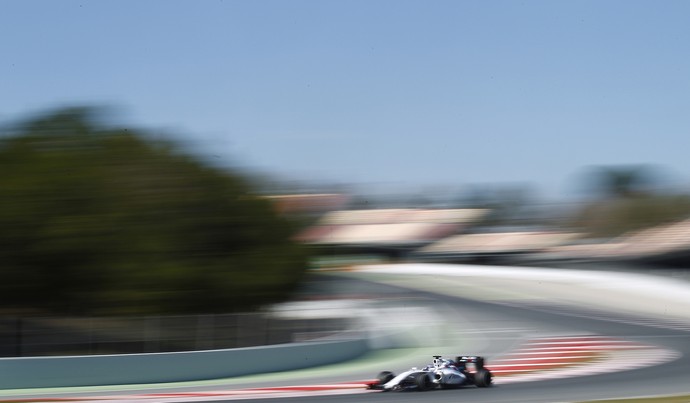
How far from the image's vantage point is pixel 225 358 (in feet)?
66.5

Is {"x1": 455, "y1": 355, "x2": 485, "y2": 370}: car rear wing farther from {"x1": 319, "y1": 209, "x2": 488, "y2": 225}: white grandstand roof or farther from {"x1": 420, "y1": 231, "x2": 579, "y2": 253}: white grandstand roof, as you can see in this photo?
{"x1": 319, "y1": 209, "x2": 488, "y2": 225}: white grandstand roof

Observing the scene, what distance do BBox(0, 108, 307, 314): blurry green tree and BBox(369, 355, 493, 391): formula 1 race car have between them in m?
7.88

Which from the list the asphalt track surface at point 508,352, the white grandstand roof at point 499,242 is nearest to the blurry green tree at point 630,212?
the white grandstand roof at point 499,242

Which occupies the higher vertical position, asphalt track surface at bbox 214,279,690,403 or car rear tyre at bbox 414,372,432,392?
car rear tyre at bbox 414,372,432,392

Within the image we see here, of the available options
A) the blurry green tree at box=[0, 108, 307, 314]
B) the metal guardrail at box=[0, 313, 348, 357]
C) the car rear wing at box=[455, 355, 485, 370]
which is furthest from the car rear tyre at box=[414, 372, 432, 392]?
the blurry green tree at box=[0, 108, 307, 314]

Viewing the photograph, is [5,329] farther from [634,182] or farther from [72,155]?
[634,182]

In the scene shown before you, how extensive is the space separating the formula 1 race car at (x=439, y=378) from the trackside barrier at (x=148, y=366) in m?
5.18

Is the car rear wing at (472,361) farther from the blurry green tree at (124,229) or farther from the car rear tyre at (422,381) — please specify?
the blurry green tree at (124,229)

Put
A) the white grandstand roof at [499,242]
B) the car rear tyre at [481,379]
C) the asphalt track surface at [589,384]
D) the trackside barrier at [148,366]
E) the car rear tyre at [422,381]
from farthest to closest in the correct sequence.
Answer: the white grandstand roof at [499,242]
the trackside barrier at [148,366]
the car rear tyre at [481,379]
the car rear tyre at [422,381]
the asphalt track surface at [589,384]

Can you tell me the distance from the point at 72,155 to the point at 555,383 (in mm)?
12809

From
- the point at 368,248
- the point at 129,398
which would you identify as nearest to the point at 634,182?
the point at 368,248

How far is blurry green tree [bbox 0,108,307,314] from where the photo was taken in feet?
70.5

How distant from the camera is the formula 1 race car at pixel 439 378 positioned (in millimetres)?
15609

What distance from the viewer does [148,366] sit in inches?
760
